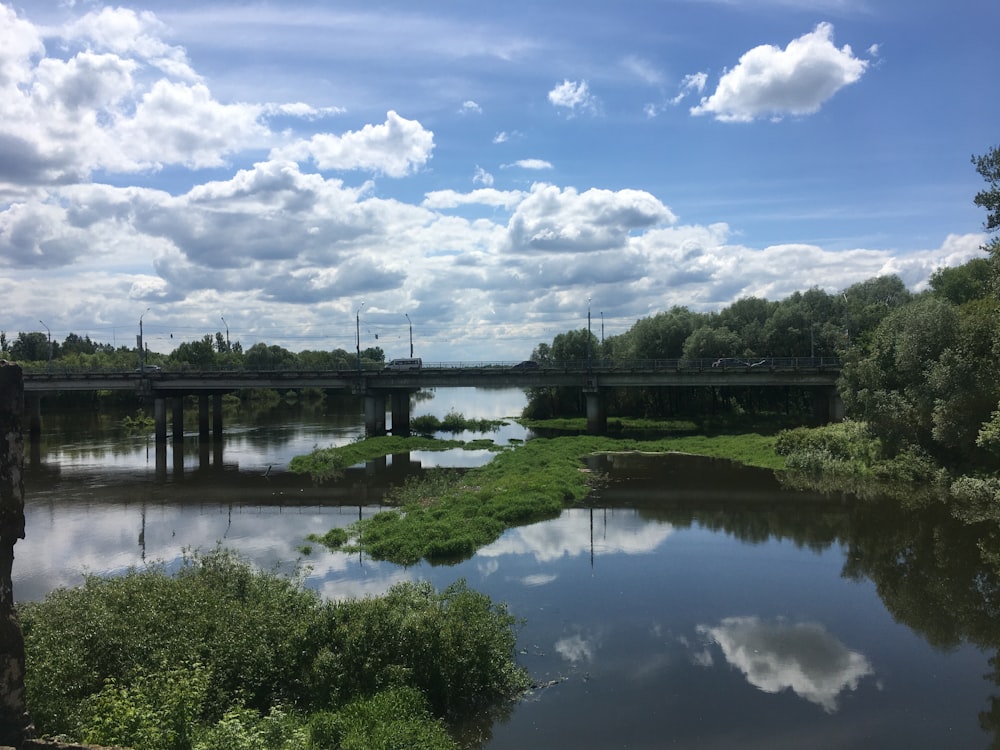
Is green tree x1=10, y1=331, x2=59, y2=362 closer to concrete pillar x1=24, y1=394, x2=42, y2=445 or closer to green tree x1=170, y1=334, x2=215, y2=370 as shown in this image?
green tree x1=170, y1=334, x2=215, y2=370

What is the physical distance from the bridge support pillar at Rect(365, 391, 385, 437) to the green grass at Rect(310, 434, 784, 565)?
69.1 feet

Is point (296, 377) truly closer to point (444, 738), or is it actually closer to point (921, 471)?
point (921, 471)

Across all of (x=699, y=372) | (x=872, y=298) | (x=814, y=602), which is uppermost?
(x=872, y=298)

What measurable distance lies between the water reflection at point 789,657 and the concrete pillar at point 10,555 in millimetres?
16234

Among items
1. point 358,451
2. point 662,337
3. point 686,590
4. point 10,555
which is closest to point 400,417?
point 358,451

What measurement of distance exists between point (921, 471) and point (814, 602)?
26674mm

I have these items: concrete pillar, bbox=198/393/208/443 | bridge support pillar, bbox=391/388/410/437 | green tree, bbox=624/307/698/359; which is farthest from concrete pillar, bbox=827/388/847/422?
concrete pillar, bbox=198/393/208/443

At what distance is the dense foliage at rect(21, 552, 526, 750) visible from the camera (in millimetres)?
13703

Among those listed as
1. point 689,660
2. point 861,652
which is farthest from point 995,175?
point 689,660

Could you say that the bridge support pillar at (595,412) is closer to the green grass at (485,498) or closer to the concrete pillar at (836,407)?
the green grass at (485,498)

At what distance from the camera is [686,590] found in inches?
1045

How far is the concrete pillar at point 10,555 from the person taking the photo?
11.9 m

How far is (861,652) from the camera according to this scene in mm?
20641

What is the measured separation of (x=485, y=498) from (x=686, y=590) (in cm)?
1765
